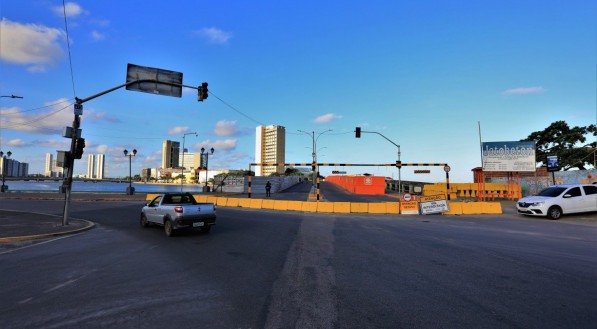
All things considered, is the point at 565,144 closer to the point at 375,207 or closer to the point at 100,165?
the point at 375,207

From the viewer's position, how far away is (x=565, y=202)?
20.5 metres

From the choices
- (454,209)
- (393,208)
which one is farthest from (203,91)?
(454,209)

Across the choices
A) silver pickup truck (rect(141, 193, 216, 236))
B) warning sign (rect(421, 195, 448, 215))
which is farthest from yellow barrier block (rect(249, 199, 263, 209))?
silver pickup truck (rect(141, 193, 216, 236))

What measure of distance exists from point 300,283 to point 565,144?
6360cm

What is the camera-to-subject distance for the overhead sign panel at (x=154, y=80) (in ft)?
61.7

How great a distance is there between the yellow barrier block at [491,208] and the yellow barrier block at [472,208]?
20 centimetres

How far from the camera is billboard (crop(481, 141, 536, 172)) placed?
3375 centimetres

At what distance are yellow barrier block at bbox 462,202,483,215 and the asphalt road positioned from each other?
12.5 metres

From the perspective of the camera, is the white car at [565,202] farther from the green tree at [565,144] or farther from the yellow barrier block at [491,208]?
the green tree at [565,144]

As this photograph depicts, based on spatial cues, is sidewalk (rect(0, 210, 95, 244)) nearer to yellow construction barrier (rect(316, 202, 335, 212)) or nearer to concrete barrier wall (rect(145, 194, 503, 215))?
concrete barrier wall (rect(145, 194, 503, 215))

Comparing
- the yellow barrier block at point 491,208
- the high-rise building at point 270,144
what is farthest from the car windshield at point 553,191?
the high-rise building at point 270,144

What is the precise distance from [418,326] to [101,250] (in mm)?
9272

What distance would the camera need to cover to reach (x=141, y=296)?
20.4 ft

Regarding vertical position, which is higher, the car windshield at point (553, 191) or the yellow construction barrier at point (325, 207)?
the car windshield at point (553, 191)
